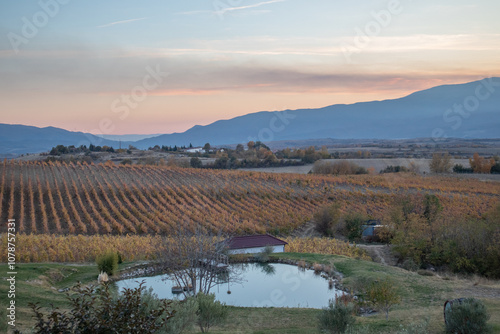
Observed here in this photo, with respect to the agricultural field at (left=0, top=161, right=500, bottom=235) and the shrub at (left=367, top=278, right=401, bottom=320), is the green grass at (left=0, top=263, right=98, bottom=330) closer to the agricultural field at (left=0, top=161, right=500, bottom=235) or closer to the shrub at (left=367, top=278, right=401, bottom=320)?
the shrub at (left=367, top=278, right=401, bottom=320)

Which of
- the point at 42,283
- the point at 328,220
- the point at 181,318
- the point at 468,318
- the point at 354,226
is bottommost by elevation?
the point at 354,226

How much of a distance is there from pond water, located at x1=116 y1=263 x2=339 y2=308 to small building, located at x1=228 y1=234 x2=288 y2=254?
213cm

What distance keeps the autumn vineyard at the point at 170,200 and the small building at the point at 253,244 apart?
2088 mm

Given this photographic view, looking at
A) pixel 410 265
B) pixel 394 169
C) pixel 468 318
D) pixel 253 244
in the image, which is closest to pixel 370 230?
pixel 410 265

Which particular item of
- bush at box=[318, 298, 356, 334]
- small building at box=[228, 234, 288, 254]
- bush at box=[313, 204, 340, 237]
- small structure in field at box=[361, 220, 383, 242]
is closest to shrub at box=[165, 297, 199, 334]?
bush at box=[318, 298, 356, 334]

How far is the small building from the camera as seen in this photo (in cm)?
2167

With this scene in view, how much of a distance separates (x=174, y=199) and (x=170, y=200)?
2.19ft

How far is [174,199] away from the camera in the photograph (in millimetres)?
37188

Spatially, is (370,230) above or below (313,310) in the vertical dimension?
below

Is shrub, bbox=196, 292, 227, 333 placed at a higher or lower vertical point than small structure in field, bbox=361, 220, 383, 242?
higher

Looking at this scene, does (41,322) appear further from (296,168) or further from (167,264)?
(296,168)

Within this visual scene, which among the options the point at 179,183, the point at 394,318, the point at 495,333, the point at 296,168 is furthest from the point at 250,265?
the point at 296,168

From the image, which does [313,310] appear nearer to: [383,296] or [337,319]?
[383,296]

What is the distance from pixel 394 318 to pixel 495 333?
110 inches
